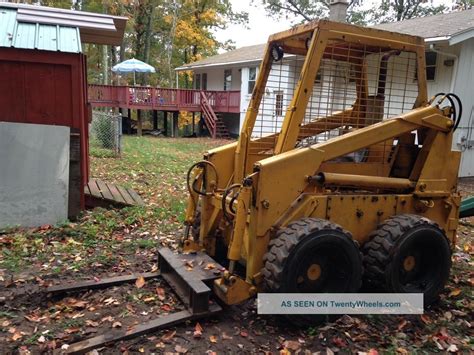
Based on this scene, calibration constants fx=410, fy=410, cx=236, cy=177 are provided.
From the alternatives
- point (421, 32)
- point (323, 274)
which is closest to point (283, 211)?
point (323, 274)

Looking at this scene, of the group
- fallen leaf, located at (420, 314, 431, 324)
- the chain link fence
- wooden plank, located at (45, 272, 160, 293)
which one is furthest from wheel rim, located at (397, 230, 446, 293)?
the chain link fence

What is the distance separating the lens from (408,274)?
383 centimetres

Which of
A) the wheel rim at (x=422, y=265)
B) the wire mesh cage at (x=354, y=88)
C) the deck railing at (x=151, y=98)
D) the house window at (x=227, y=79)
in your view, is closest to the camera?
the wheel rim at (x=422, y=265)

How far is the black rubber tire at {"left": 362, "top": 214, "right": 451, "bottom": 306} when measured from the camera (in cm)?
355

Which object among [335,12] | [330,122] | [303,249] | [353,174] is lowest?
[303,249]

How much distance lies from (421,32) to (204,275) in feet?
33.8

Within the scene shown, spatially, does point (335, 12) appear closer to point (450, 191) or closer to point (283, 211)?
point (450, 191)

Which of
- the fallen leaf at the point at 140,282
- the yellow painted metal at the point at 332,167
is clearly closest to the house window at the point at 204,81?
the yellow painted metal at the point at 332,167

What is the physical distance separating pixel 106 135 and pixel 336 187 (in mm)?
10503

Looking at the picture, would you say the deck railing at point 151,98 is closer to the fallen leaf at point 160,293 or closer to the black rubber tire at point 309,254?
the fallen leaf at point 160,293

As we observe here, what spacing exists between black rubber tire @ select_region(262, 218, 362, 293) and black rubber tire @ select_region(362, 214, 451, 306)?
231 millimetres

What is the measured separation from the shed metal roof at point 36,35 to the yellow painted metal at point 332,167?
121 inches

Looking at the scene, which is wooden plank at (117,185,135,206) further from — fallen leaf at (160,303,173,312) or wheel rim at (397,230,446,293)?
wheel rim at (397,230,446,293)

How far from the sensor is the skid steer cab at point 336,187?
3264mm
